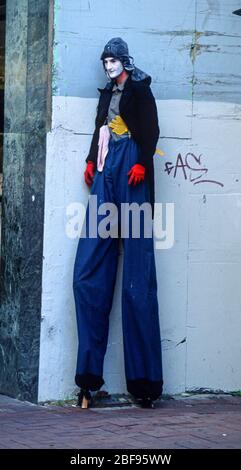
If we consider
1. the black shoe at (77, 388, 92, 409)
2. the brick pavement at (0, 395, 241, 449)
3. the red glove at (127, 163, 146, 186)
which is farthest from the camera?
the black shoe at (77, 388, 92, 409)

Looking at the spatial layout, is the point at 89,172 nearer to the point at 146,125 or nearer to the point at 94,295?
the point at 146,125

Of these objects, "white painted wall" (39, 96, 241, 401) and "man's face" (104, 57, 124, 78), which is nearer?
"man's face" (104, 57, 124, 78)

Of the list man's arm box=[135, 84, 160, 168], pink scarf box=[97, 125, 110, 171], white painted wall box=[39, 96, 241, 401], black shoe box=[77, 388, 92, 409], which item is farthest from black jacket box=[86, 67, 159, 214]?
black shoe box=[77, 388, 92, 409]

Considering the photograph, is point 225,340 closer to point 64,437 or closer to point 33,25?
point 64,437

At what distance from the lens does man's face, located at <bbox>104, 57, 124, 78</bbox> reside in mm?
7640

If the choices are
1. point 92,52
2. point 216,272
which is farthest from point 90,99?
point 216,272

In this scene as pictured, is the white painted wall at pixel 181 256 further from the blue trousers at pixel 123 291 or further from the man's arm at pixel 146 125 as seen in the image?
the man's arm at pixel 146 125

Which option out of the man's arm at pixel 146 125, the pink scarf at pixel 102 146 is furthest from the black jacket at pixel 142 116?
the pink scarf at pixel 102 146

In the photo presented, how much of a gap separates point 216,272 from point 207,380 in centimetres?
78

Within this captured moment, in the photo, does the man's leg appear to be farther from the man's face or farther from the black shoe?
the man's face

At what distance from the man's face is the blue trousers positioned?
45cm

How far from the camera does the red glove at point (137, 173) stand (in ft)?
24.8

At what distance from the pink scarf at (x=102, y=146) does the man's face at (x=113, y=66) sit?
1.20 ft

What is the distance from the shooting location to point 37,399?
7742 mm
